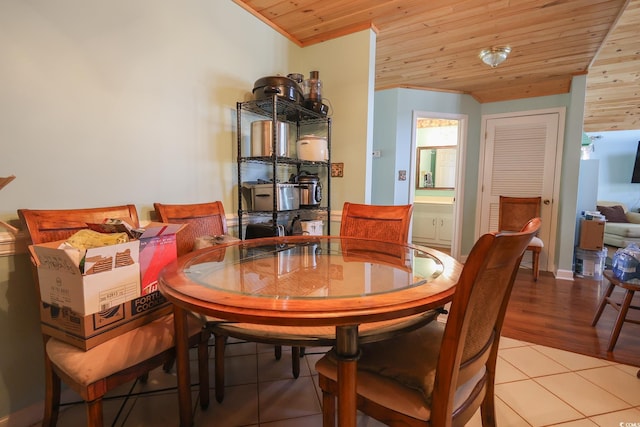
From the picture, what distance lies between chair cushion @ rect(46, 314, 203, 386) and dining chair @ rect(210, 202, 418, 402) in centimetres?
22

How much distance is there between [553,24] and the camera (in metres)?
2.45

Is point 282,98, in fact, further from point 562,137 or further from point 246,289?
point 562,137

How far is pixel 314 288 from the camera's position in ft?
3.17

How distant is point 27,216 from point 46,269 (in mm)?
282

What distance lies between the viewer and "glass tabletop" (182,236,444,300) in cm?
92

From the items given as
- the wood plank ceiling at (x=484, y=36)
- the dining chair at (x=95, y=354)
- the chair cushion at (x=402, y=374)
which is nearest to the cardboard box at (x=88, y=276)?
the dining chair at (x=95, y=354)

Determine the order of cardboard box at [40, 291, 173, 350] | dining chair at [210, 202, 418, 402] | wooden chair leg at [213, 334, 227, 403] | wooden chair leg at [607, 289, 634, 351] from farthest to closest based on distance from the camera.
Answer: wooden chair leg at [607, 289, 634, 351] < wooden chair leg at [213, 334, 227, 403] < cardboard box at [40, 291, 173, 350] < dining chair at [210, 202, 418, 402]

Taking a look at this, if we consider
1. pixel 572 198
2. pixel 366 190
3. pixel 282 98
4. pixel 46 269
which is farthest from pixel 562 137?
pixel 46 269

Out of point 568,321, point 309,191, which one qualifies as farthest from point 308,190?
point 568,321

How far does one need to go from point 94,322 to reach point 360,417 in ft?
3.93

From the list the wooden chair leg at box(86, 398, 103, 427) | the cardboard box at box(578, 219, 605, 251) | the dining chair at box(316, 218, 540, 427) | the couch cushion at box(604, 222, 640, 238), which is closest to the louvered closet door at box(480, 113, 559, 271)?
the cardboard box at box(578, 219, 605, 251)

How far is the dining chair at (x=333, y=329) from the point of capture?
35.1 inches

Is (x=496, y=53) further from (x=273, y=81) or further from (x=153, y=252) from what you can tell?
(x=153, y=252)

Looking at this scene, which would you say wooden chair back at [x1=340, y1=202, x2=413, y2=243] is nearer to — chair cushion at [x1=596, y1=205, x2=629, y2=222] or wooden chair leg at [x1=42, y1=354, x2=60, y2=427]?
wooden chair leg at [x1=42, y1=354, x2=60, y2=427]
